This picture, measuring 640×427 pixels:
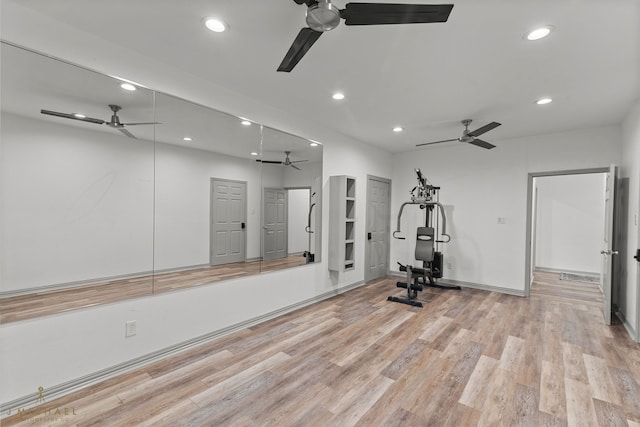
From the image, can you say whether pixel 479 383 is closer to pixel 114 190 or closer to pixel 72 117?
pixel 114 190

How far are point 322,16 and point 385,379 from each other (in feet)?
8.80

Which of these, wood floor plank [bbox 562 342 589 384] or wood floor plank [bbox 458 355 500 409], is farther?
wood floor plank [bbox 562 342 589 384]

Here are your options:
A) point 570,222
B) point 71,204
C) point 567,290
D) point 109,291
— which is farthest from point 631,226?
point 71,204

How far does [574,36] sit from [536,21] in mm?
441

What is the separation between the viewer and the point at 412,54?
2.45 m

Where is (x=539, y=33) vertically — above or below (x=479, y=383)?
above

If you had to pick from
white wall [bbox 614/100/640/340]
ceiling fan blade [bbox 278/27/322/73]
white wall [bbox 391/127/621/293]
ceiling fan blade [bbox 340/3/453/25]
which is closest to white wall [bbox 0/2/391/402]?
ceiling fan blade [bbox 278/27/322/73]

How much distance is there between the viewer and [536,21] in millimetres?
1993

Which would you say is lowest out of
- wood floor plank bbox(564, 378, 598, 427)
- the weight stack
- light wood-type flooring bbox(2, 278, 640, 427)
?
light wood-type flooring bbox(2, 278, 640, 427)

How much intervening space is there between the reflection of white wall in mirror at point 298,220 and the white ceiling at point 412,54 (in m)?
1.21

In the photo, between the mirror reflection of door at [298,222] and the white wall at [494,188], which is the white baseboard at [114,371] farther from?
the white wall at [494,188]

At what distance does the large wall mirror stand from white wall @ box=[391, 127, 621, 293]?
12.4ft

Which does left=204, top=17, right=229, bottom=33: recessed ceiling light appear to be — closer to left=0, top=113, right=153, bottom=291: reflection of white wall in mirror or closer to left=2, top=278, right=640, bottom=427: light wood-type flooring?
left=0, top=113, right=153, bottom=291: reflection of white wall in mirror

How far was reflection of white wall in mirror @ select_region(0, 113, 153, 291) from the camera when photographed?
1.98 m
